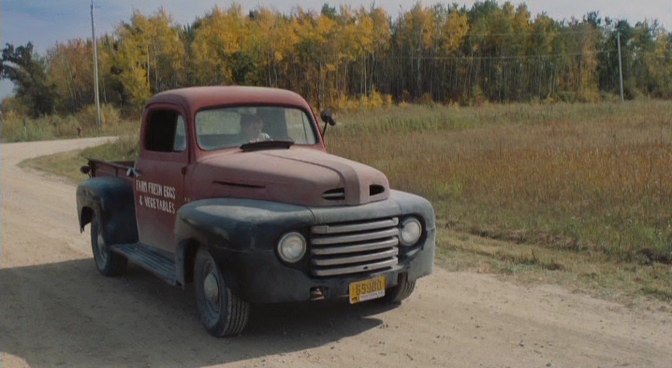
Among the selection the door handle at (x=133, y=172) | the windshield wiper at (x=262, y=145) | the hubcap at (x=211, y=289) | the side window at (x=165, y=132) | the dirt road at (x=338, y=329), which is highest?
the side window at (x=165, y=132)

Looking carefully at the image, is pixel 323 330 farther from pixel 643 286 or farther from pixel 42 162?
pixel 42 162

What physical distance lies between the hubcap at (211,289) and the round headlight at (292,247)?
747mm

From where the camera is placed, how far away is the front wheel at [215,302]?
5.74 meters

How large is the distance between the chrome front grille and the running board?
152 centimetres

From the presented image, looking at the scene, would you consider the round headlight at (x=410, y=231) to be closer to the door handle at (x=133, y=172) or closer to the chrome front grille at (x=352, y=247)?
the chrome front grille at (x=352, y=247)

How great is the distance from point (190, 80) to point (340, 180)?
5671 centimetres

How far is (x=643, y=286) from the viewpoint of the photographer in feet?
23.5

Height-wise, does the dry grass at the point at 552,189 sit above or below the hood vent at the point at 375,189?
below

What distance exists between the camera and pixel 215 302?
19.5 feet

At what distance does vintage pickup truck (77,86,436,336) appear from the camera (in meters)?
5.48

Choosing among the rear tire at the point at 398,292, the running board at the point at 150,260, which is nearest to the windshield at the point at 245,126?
the running board at the point at 150,260

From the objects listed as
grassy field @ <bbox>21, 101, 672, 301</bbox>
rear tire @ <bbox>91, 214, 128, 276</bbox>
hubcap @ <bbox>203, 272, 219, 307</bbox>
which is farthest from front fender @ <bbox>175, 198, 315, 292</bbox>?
grassy field @ <bbox>21, 101, 672, 301</bbox>

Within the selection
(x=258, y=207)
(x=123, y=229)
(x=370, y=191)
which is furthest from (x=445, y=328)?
(x=123, y=229)

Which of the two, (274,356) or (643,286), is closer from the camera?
(274,356)
